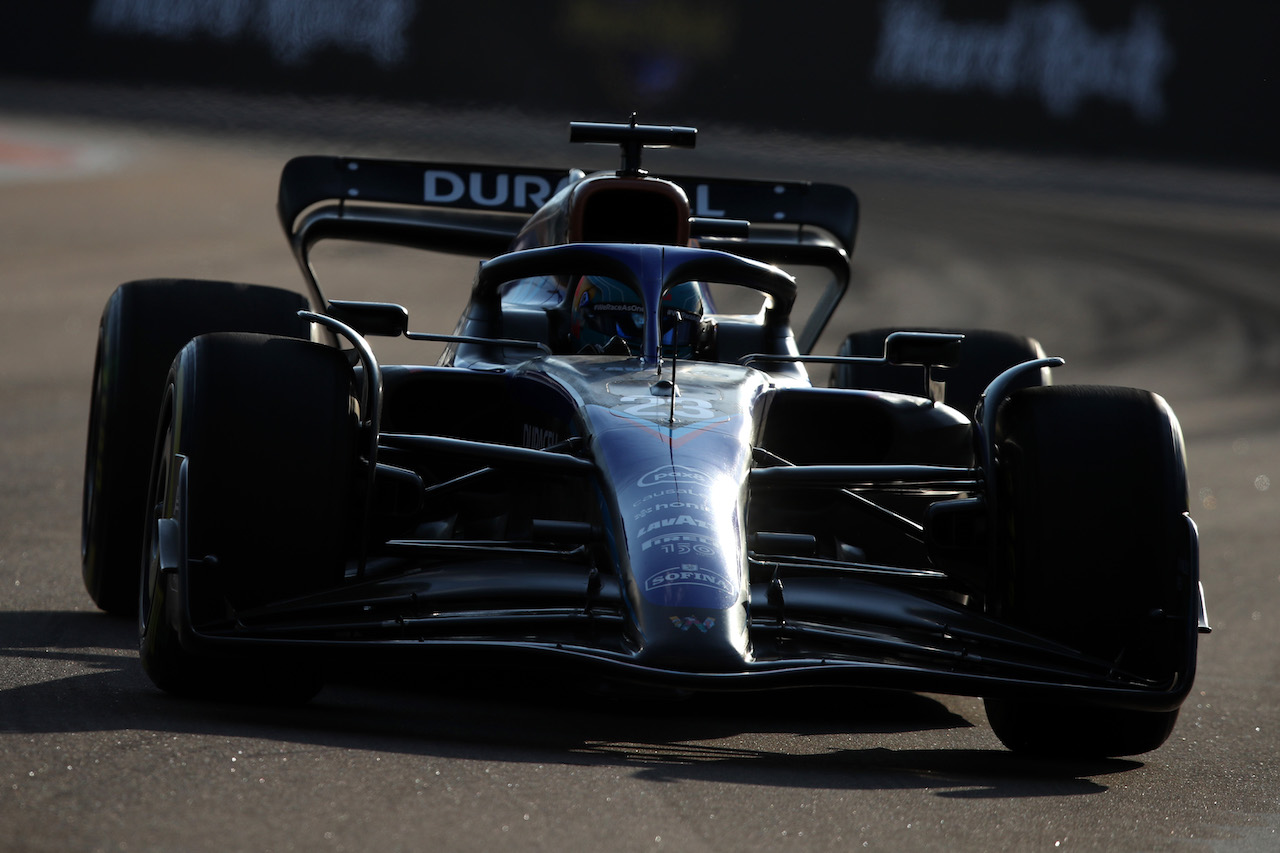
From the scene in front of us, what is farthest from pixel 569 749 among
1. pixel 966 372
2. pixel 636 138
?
pixel 636 138

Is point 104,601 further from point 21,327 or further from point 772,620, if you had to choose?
point 21,327

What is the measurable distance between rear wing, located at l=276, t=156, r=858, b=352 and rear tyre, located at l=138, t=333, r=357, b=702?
3730mm

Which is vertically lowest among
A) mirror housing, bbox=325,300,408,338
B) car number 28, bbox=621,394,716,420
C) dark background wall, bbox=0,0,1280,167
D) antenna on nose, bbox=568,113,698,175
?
dark background wall, bbox=0,0,1280,167

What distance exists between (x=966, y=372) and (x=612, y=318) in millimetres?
1840

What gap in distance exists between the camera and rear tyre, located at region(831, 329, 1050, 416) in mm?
7219

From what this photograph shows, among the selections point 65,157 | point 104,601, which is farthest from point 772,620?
point 65,157

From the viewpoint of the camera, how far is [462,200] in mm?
8359

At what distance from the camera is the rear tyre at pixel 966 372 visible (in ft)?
23.7

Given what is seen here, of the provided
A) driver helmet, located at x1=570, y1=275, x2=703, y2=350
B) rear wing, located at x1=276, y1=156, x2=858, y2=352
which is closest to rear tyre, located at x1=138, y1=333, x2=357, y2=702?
driver helmet, located at x1=570, y1=275, x2=703, y2=350

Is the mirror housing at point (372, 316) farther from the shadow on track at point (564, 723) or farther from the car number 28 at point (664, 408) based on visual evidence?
the shadow on track at point (564, 723)

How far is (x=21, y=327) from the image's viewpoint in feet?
50.1

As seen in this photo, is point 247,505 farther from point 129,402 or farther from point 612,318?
point 612,318

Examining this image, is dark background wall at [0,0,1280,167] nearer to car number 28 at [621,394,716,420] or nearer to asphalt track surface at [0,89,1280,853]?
asphalt track surface at [0,89,1280,853]

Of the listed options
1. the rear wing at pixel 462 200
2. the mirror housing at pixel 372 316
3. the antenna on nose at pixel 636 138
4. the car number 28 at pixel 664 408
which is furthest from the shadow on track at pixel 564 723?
the rear wing at pixel 462 200
